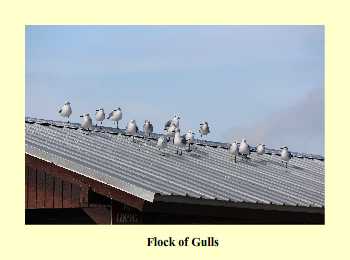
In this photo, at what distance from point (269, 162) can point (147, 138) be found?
4047mm

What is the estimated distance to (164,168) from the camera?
1559cm

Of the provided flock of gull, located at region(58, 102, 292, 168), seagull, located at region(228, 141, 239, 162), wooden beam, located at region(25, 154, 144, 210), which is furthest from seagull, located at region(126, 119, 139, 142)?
wooden beam, located at region(25, 154, 144, 210)

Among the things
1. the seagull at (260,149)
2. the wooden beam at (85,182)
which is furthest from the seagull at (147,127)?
the wooden beam at (85,182)

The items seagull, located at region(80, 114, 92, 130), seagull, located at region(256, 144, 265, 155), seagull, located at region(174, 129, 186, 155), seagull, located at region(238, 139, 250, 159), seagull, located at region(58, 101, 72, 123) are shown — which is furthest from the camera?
seagull, located at region(256, 144, 265, 155)

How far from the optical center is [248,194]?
1527cm

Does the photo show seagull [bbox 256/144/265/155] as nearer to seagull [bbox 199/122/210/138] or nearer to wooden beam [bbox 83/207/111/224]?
seagull [bbox 199/122/210/138]

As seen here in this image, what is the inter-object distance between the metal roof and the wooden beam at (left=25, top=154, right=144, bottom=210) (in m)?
0.09

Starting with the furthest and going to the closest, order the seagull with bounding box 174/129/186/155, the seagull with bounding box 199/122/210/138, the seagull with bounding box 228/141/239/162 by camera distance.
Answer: the seagull with bounding box 199/122/210/138 → the seagull with bounding box 228/141/239/162 → the seagull with bounding box 174/129/186/155

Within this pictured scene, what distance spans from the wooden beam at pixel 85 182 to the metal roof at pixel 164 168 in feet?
0.29

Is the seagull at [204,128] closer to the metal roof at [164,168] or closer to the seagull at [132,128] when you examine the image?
the metal roof at [164,168]

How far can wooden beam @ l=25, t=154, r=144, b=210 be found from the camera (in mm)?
12359

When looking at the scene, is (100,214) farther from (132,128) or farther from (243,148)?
(243,148)

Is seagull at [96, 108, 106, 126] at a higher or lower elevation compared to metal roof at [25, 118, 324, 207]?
higher

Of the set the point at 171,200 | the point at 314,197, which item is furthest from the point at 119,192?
the point at 314,197
